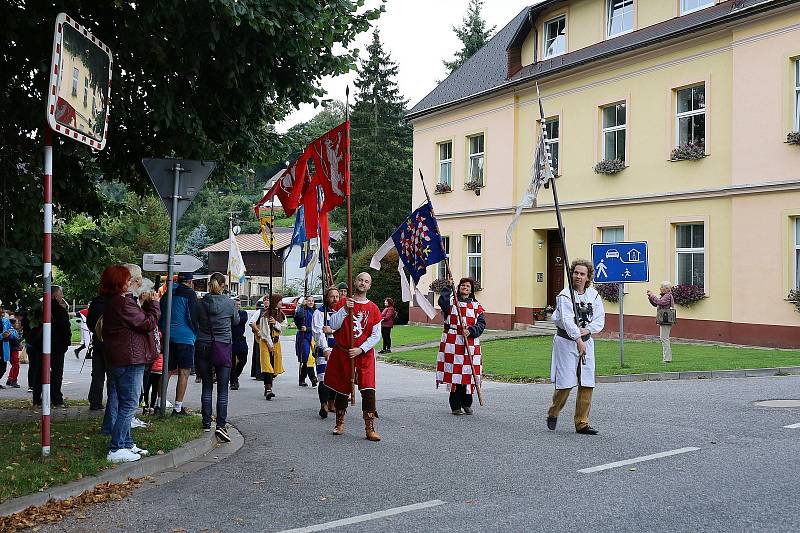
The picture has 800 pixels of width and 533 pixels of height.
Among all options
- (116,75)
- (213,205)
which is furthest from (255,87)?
(213,205)

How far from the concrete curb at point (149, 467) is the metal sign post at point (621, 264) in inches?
392

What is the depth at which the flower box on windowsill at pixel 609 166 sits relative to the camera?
25375mm

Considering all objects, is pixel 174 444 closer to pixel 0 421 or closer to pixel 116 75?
pixel 0 421

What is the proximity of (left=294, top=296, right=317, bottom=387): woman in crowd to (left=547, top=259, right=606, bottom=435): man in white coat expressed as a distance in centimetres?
608

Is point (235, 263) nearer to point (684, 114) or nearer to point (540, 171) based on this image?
point (540, 171)

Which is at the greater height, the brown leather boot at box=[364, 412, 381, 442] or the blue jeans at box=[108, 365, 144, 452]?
the blue jeans at box=[108, 365, 144, 452]

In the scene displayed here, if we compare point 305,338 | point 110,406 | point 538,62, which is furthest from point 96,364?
point 538,62

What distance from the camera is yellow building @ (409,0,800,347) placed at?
20875 millimetres

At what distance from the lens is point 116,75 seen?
9.63m

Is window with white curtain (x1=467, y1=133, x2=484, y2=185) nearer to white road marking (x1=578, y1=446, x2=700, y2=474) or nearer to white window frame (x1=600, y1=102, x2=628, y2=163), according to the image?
white window frame (x1=600, y1=102, x2=628, y2=163)

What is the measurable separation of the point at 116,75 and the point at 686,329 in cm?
1798

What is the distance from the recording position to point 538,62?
29.2 meters

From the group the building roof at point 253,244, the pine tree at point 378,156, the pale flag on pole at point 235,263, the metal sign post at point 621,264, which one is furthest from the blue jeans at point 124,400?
the building roof at point 253,244

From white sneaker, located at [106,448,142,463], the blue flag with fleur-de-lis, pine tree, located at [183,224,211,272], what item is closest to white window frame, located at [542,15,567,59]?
the blue flag with fleur-de-lis
